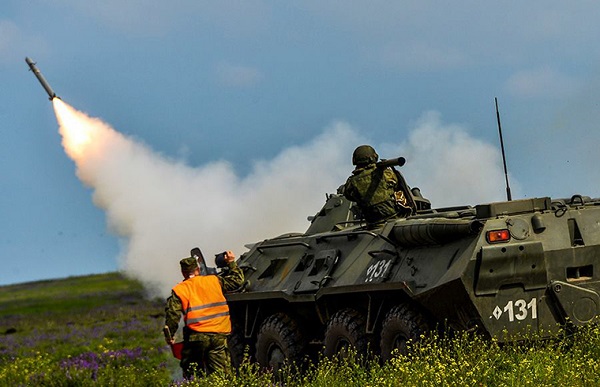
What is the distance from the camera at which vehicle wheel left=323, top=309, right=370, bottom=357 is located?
56.7 feet

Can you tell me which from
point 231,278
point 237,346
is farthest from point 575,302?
point 237,346

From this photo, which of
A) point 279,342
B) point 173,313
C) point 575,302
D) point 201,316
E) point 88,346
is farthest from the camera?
point 88,346

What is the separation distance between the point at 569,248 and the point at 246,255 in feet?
25.9

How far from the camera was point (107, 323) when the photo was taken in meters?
40.7

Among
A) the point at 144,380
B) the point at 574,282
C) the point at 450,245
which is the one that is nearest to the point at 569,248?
the point at 574,282

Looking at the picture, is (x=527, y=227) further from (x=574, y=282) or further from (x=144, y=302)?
(x=144, y=302)

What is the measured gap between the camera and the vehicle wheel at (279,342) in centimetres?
1936

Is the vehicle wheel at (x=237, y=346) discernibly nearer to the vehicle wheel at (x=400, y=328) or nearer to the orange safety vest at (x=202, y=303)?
the vehicle wheel at (x=400, y=328)

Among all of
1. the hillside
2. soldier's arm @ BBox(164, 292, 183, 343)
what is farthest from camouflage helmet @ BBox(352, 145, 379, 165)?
the hillside

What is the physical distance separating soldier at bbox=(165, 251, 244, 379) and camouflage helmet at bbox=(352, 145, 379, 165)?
3427mm

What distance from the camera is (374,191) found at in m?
18.4

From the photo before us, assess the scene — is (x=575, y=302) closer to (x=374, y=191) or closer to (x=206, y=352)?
(x=374, y=191)

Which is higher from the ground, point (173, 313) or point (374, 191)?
point (374, 191)

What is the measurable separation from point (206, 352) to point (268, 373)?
65.2 inches
